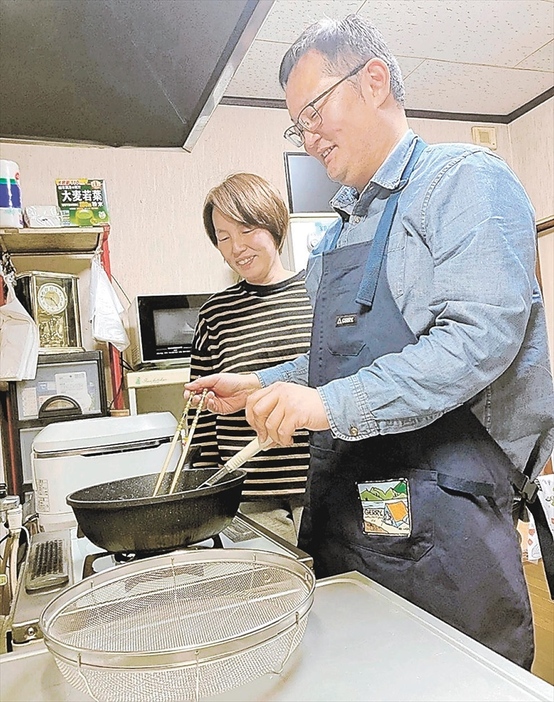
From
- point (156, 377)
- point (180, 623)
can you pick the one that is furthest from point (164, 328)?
point (180, 623)

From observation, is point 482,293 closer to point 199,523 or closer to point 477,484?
point 477,484

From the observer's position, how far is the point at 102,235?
2.29 meters

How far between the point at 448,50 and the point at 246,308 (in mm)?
1621

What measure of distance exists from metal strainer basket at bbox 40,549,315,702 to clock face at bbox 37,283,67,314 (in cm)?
172

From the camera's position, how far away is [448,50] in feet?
8.50

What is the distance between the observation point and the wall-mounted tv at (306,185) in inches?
115

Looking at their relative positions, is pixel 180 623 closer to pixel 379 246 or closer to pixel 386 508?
pixel 386 508

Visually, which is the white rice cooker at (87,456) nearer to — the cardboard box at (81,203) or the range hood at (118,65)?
the range hood at (118,65)

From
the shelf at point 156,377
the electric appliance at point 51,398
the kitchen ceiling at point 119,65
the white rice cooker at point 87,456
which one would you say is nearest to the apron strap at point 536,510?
the kitchen ceiling at point 119,65

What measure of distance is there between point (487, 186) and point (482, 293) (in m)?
0.16

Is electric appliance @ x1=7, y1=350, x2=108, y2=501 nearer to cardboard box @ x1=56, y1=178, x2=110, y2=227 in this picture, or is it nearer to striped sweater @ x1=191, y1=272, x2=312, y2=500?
cardboard box @ x1=56, y1=178, x2=110, y2=227

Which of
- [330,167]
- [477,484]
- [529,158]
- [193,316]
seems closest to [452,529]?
[477,484]

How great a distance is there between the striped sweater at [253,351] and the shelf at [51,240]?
73cm

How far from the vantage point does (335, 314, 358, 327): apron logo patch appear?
3.24 ft
